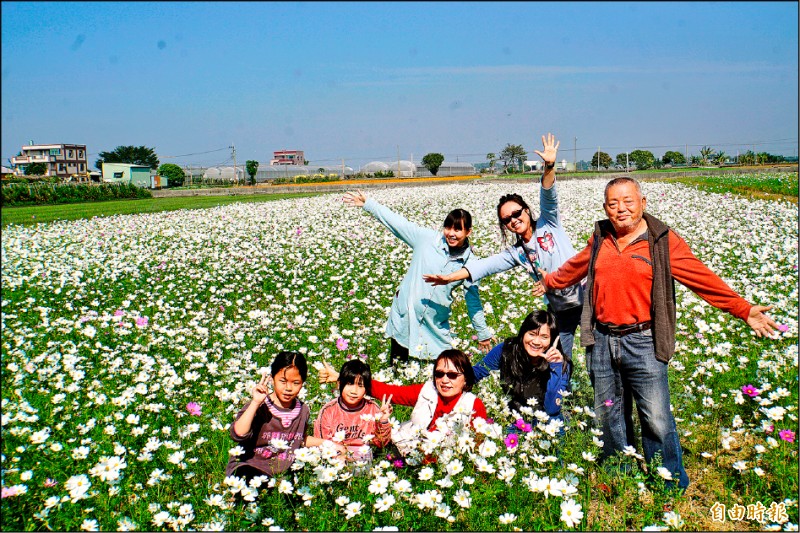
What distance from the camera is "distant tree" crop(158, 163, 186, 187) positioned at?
62503 mm

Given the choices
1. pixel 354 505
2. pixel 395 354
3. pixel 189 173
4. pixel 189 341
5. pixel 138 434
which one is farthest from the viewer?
pixel 189 173

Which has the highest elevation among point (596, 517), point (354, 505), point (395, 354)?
point (395, 354)

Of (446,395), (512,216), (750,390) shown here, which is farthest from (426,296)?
(750,390)

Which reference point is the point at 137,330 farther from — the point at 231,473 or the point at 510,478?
the point at 510,478

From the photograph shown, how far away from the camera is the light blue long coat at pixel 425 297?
16.1ft

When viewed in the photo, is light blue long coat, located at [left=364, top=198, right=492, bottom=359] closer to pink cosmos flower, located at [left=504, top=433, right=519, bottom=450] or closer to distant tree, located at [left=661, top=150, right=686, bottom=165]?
pink cosmos flower, located at [left=504, top=433, right=519, bottom=450]

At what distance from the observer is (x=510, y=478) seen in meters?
3.16

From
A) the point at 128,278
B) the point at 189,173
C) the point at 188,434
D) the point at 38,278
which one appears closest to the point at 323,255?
the point at 128,278

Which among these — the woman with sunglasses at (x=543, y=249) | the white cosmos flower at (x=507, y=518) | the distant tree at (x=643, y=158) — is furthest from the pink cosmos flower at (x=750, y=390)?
the distant tree at (x=643, y=158)

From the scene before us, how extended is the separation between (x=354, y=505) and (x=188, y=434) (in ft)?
4.87

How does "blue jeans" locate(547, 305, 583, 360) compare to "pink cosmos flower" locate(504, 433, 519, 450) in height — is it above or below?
above

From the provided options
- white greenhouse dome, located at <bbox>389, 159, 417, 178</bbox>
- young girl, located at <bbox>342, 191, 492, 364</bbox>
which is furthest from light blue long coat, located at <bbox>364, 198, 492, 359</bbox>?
white greenhouse dome, located at <bbox>389, 159, 417, 178</bbox>

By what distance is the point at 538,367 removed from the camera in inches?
159

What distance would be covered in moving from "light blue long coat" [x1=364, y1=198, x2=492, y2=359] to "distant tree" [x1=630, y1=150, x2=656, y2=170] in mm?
41515
